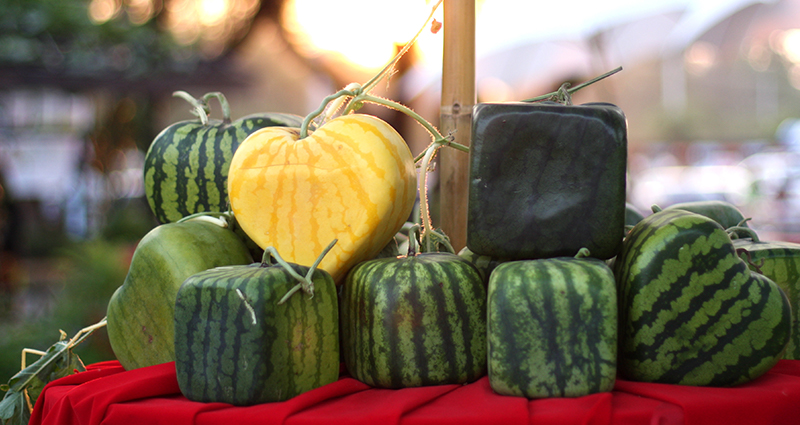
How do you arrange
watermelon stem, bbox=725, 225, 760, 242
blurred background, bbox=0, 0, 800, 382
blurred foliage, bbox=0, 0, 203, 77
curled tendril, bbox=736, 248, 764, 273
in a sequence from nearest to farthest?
1. curled tendril, bbox=736, 248, 764, 273
2. watermelon stem, bbox=725, 225, 760, 242
3. blurred background, bbox=0, 0, 800, 382
4. blurred foliage, bbox=0, 0, 203, 77

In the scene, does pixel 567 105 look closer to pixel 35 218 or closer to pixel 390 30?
pixel 390 30

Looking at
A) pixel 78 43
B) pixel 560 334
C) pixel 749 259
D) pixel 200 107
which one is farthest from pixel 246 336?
pixel 78 43

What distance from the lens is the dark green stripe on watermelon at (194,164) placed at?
1637 millimetres

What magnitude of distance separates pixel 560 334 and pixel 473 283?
20 cm

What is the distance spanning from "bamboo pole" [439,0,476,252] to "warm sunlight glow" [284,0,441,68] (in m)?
2.27

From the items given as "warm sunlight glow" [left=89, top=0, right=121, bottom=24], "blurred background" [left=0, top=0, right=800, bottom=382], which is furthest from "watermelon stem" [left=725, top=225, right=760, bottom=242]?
"warm sunlight glow" [left=89, top=0, right=121, bottom=24]

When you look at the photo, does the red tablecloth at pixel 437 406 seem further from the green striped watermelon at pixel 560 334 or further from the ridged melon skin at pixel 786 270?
the ridged melon skin at pixel 786 270

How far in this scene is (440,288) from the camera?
3.76 ft

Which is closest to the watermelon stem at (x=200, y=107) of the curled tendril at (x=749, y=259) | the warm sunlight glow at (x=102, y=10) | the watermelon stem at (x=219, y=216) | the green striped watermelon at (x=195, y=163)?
the green striped watermelon at (x=195, y=163)

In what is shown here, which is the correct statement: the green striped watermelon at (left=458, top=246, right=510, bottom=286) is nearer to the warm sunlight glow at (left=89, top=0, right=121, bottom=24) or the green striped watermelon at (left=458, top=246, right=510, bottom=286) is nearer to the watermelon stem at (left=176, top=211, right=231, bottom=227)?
the watermelon stem at (left=176, top=211, right=231, bottom=227)

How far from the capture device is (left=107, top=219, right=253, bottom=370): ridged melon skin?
4.32ft

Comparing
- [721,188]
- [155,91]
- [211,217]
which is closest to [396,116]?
[155,91]

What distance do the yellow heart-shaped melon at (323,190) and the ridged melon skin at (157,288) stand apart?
0.39 ft

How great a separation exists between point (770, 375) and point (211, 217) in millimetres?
1268
